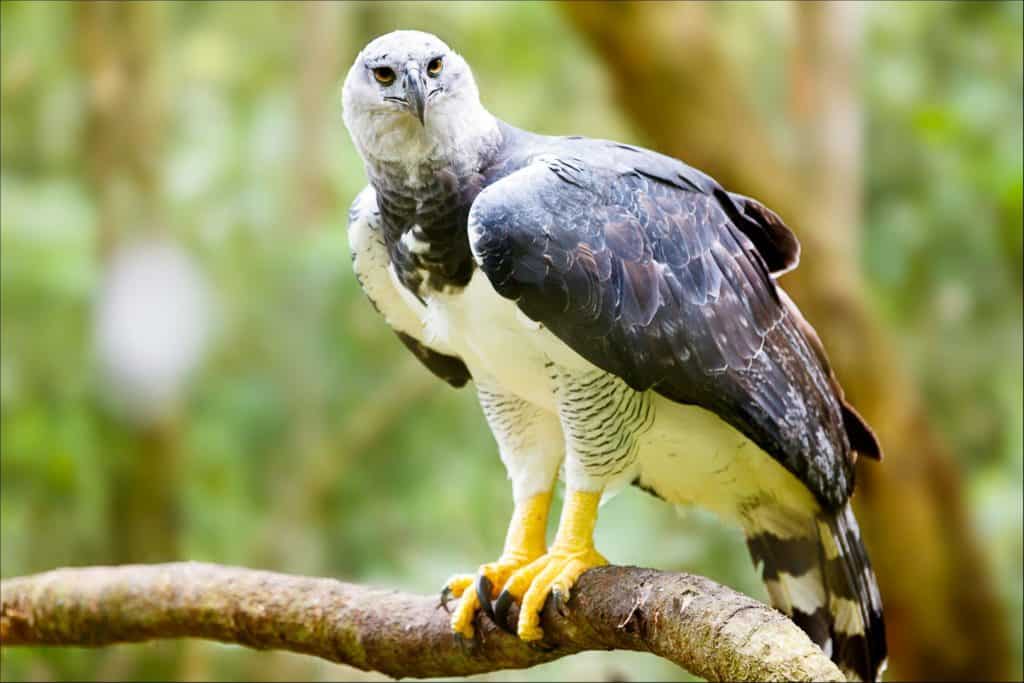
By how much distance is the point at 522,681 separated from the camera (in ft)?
9.96

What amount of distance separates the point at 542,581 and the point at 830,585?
0.71 meters

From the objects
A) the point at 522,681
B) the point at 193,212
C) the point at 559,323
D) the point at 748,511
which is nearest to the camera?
the point at 559,323

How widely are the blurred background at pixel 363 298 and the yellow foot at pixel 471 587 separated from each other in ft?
2.07

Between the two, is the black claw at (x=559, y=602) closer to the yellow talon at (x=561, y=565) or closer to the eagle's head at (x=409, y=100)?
the yellow talon at (x=561, y=565)

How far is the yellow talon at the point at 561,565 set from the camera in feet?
6.69

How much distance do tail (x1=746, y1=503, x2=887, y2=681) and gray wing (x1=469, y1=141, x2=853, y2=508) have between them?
0.50ft

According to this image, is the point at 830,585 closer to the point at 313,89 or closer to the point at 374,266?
the point at 374,266

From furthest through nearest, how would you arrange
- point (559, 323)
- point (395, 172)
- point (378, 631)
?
point (378, 631), point (395, 172), point (559, 323)

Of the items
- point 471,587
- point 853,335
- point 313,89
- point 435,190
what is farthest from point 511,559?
point 313,89

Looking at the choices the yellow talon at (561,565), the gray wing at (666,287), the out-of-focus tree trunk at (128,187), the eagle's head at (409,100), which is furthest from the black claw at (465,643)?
the out-of-focus tree trunk at (128,187)

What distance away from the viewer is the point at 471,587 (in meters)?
2.16

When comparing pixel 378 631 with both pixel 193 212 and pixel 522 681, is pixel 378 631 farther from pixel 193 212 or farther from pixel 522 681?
pixel 193 212

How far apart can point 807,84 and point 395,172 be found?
8.18ft

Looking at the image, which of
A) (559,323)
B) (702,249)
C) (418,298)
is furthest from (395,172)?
(702,249)
